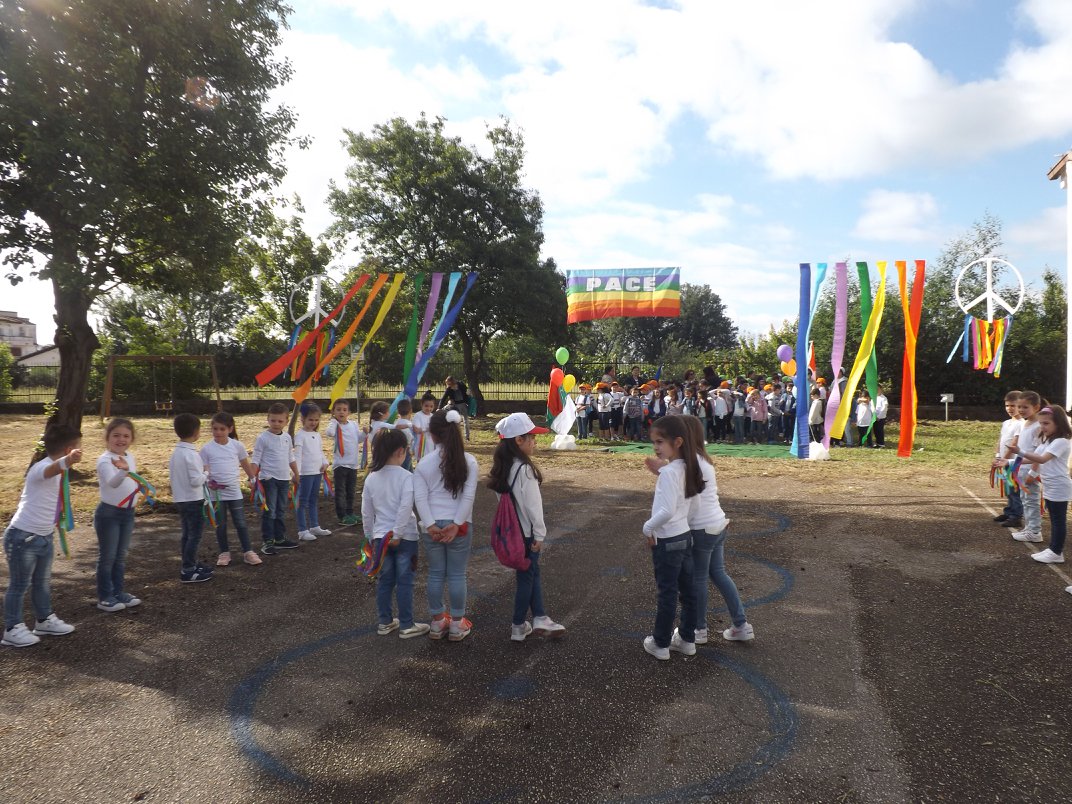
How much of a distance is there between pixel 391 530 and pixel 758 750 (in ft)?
8.61

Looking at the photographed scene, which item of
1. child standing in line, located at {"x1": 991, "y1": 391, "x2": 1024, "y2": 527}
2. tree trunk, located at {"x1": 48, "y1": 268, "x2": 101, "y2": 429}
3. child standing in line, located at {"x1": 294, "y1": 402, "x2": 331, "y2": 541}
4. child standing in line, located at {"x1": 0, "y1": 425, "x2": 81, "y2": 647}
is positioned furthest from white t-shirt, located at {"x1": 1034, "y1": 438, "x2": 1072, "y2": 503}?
tree trunk, located at {"x1": 48, "y1": 268, "x2": 101, "y2": 429}

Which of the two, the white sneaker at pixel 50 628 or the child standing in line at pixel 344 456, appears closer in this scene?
the white sneaker at pixel 50 628

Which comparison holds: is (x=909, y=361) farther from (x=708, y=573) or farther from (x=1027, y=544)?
(x=708, y=573)

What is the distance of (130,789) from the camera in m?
3.08

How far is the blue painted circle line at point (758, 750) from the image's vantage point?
302cm

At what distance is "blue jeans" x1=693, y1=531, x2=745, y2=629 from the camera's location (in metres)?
4.35

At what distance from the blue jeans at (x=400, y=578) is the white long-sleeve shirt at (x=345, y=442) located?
3296mm

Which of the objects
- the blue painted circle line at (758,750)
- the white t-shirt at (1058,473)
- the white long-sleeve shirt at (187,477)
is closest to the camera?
the blue painted circle line at (758,750)

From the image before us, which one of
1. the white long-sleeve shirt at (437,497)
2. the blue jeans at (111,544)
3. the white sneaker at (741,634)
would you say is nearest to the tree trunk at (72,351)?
the blue jeans at (111,544)

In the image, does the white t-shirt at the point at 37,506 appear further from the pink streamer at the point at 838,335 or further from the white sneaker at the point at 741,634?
the pink streamer at the point at 838,335

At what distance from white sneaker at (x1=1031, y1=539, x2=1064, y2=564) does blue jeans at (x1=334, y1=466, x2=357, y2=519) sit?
283 inches

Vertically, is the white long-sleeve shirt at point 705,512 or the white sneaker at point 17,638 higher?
the white long-sleeve shirt at point 705,512

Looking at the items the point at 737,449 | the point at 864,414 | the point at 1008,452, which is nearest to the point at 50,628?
the point at 1008,452

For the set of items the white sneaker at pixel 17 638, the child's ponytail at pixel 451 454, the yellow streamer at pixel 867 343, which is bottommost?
the white sneaker at pixel 17 638
